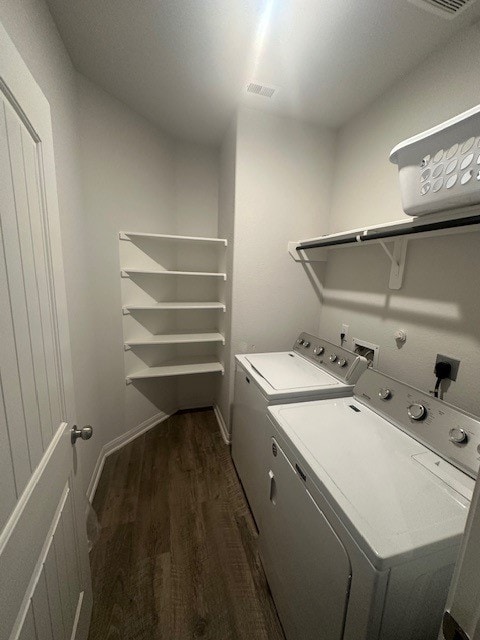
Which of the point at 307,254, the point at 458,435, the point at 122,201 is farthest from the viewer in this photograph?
the point at 307,254

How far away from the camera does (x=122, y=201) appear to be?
6.55ft

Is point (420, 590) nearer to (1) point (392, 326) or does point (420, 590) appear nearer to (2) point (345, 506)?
(2) point (345, 506)

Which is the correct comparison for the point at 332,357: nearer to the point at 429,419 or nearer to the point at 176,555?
the point at 429,419

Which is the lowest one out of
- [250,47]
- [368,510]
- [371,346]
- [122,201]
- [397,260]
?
[368,510]

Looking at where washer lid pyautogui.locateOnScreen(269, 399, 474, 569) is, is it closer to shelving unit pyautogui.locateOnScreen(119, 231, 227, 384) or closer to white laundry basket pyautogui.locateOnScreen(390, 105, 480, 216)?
white laundry basket pyautogui.locateOnScreen(390, 105, 480, 216)

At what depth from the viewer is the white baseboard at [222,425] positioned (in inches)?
91.9

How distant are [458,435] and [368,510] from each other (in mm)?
497

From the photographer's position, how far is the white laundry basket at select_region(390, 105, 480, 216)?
81cm

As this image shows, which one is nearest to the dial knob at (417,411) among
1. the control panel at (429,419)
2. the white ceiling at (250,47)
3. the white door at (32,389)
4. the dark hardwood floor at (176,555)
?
the control panel at (429,419)

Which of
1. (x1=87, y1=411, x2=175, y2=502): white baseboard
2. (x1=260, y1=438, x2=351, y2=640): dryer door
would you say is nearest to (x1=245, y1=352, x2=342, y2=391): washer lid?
(x1=260, y1=438, x2=351, y2=640): dryer door

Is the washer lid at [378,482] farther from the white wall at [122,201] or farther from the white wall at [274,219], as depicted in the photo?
the white wall at [122,201]

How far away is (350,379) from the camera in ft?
4.98

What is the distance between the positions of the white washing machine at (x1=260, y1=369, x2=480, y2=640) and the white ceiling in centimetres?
170

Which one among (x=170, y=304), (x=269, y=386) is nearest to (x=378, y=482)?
(x=269, y=386)
